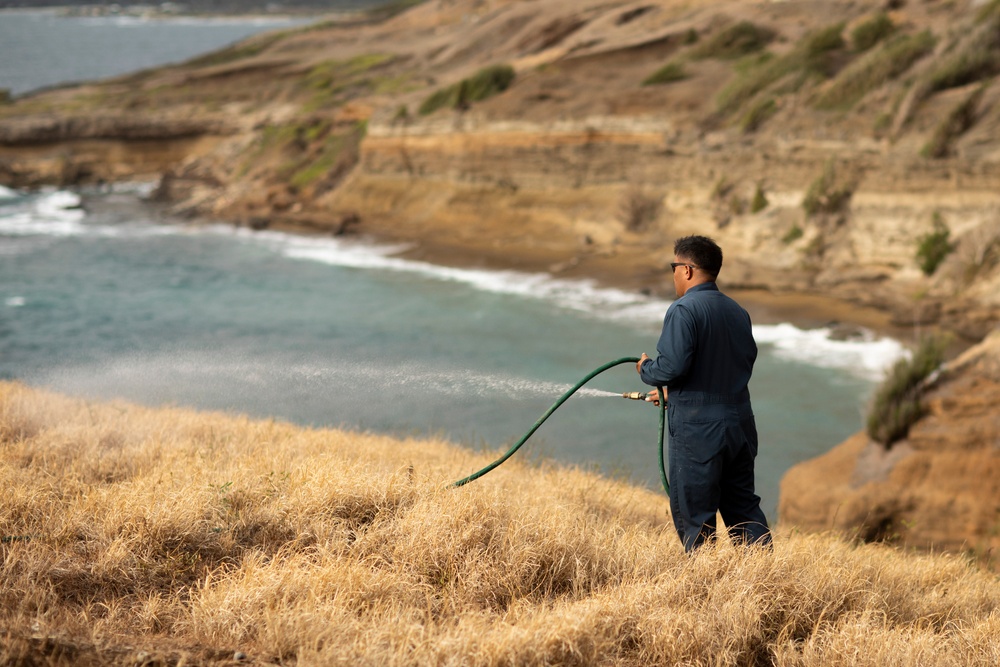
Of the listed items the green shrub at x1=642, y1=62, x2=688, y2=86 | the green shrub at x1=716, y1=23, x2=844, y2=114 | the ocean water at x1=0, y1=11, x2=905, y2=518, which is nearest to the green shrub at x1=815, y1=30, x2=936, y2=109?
the green shrub at x1=716, y1=23, x2=844, y2=114

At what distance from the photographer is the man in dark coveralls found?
4.28m

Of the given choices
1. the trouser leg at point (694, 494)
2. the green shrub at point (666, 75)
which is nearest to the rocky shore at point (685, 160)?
the green shrub at point (666, 75)

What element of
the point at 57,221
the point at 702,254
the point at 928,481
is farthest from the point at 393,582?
the point at 57,221

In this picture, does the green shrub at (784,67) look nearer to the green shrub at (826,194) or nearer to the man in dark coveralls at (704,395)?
the green shrub at (826,194)

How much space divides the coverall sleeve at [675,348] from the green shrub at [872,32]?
873 inches

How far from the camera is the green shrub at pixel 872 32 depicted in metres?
23.4

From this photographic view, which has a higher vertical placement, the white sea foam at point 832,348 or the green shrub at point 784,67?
the green shrub at point 784,67

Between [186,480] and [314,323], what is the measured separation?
1569 cm

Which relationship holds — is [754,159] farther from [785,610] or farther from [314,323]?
[785,610]

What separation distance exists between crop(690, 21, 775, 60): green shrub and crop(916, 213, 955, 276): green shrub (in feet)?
41.0

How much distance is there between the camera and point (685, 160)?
2294 centimetres

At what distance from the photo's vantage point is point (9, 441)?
220 inches

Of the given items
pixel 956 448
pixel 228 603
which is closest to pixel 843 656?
pixel 228 603

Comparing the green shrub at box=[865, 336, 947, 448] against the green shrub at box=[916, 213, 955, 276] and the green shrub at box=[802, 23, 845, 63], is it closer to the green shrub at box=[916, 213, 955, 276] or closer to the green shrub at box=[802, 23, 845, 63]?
the green shrub at box=[916, 213, 955, 276]
